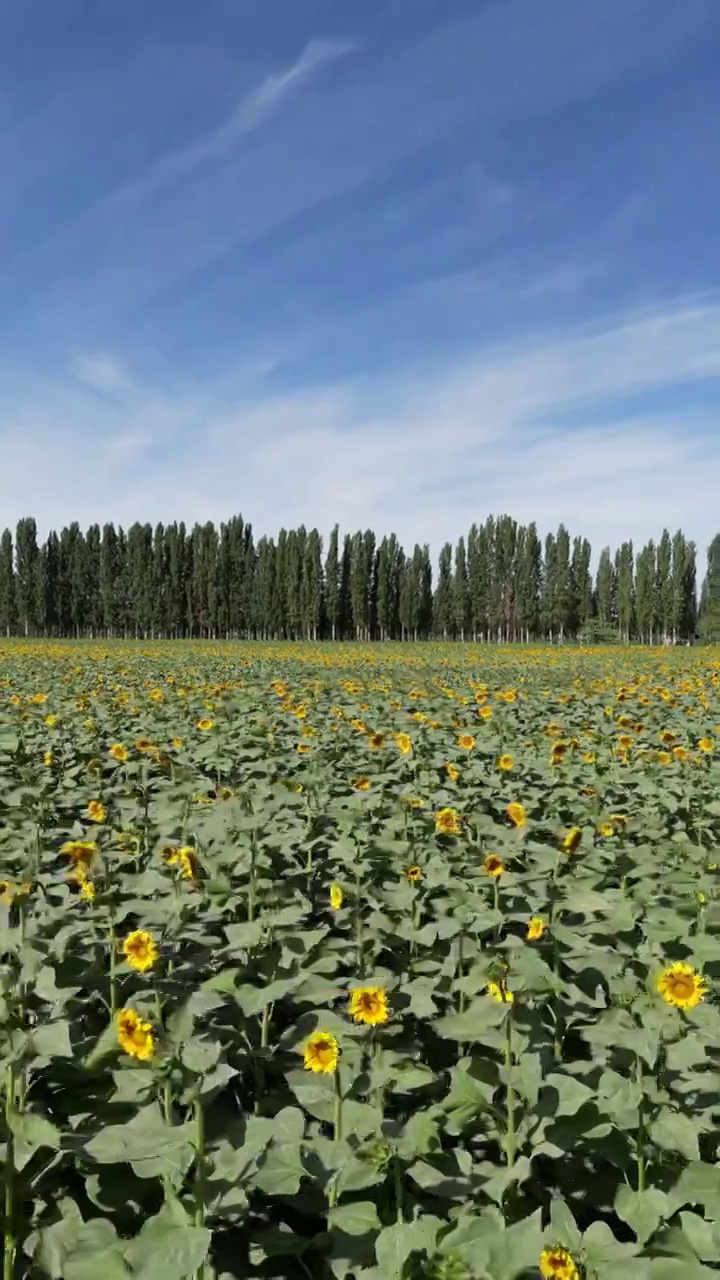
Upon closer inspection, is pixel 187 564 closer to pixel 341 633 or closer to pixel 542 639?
pixel 341 633

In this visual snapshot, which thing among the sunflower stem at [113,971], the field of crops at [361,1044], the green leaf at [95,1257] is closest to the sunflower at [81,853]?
the field of crops at [361,1044]

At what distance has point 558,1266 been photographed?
1.47 m

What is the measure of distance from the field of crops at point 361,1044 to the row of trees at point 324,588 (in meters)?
63.4

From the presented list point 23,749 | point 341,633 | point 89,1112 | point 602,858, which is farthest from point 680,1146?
point 341,633

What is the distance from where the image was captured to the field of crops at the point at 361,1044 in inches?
64.3

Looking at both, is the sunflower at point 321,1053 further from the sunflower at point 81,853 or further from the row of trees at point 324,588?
the row of trees at point 324,588

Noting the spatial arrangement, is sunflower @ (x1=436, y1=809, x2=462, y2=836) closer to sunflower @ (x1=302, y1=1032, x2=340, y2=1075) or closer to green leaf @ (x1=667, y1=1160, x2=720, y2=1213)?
sunflower @ (x1=302, y1=1032, x2=340, y2=1075)

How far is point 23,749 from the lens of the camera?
227 inches

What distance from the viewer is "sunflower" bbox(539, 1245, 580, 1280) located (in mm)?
1463

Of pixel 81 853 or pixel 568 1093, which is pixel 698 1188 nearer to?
pixel 568 1093

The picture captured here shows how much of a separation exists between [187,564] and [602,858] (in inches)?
2703

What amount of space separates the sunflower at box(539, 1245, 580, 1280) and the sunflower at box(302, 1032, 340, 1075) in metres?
0.62

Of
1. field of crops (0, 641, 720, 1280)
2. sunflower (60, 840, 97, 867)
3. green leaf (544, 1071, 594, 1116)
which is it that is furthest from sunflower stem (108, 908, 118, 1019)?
green leaf (544, 1071, 594, 1116)

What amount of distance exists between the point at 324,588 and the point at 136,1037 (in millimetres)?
66976
